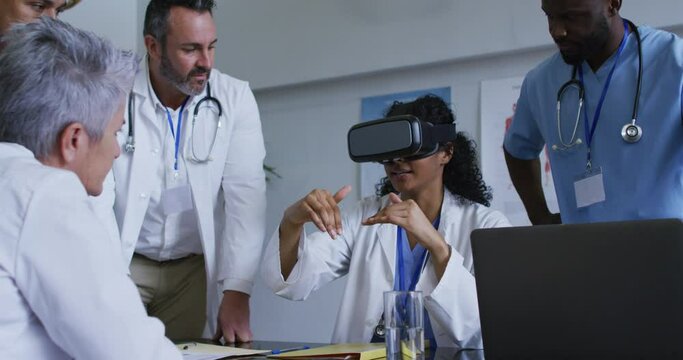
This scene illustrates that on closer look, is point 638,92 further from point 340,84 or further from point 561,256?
point 340,84

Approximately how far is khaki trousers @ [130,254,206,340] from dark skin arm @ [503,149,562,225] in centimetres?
97

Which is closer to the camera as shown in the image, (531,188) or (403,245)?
(403,245)

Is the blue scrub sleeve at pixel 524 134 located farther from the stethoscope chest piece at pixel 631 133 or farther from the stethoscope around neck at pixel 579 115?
the stethoscope chest piece at pixel 631 133

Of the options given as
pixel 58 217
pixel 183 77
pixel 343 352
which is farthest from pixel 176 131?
pixel 58 217

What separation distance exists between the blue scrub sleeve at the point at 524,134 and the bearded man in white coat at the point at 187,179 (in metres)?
0.76

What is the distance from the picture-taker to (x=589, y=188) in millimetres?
1875

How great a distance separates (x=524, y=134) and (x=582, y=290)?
113 centimetres

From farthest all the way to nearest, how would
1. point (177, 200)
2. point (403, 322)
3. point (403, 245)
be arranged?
point (177, 200) < point (403, 245) < point (403, 322)

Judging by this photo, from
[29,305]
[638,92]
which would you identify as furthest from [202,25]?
[29,305]

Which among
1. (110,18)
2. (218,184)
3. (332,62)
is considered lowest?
(218,184)

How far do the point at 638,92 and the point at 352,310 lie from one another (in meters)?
0.85

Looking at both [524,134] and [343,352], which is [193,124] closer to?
[524,134]

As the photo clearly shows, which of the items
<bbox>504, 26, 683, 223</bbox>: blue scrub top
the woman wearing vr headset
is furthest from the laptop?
<bbox>504, 26, 683, 223</bbox>: blue scrub top

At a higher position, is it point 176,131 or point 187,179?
point 176,131
